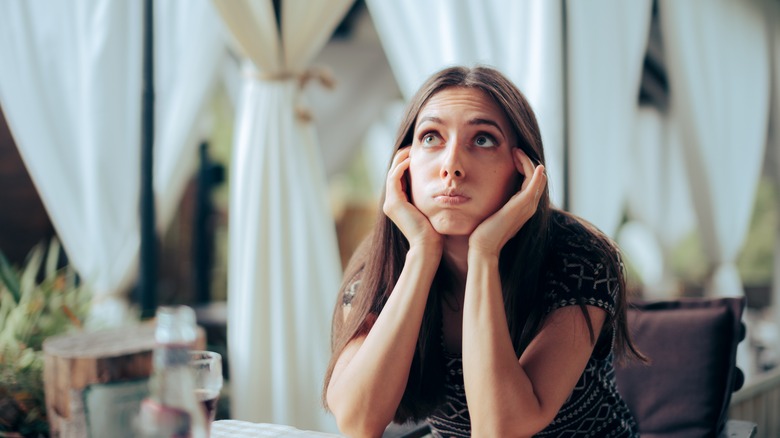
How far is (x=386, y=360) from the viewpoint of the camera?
59.1 inches

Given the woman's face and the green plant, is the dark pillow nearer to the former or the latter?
the woman's face

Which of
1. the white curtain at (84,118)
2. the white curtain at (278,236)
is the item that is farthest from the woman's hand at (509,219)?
the white curtain at (84,118)

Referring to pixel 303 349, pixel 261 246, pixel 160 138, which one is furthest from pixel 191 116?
pixel 303 349

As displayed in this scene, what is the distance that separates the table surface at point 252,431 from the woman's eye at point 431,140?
1.94 ft

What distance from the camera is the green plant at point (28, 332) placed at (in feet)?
9.07

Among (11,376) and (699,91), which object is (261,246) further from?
(699,91)

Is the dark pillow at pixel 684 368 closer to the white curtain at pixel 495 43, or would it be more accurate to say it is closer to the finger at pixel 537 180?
the finger at pixel 537 180

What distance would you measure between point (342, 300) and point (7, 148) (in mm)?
3626

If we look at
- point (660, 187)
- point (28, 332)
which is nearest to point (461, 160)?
point (28, 332)

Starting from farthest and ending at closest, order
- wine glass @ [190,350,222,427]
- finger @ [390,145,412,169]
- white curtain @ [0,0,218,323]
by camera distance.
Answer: white curtain @ [0,0,218,323] → finger @ [390,145,412,169] → wine glass @ [190,350,222,427]

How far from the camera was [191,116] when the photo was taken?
3.85 metres

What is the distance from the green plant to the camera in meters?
2.76

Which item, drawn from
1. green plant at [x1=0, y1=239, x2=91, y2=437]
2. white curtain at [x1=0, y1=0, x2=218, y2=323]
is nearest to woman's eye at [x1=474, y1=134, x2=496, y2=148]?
green plant at [x1=0, y1=239, x2=91, y2=437]

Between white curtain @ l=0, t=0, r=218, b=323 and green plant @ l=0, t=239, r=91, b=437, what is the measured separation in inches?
6.6
